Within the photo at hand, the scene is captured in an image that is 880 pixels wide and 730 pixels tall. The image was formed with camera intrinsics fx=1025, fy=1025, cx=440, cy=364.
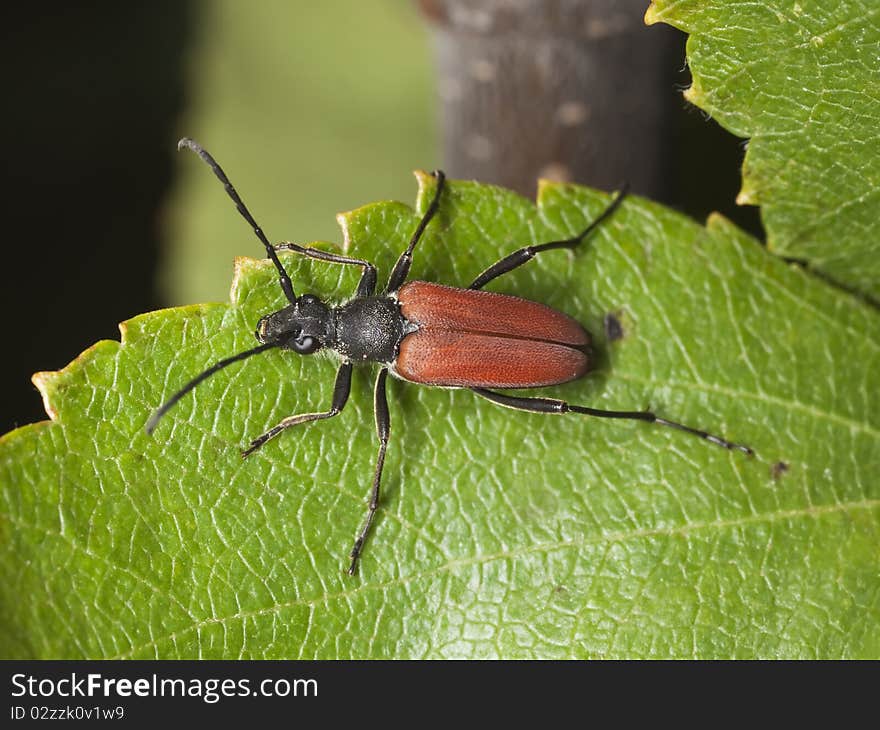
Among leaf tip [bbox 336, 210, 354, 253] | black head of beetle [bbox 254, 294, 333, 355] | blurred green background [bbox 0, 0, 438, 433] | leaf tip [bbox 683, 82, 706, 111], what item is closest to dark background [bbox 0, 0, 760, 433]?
blurred green background [bbox 0, 0, 438, 433]

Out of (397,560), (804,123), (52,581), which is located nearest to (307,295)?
(397,560)

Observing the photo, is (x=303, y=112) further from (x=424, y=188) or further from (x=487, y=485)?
(x=487, y=485)

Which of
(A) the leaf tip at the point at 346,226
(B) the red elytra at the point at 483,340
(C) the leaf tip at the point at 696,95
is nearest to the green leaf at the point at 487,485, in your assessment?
(A) the leaf tip at the point at 346,226

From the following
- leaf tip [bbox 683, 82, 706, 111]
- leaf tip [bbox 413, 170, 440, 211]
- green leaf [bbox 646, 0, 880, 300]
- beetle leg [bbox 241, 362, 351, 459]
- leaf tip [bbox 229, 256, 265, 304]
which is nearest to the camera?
green leaf [bbox 646, 0, 880, 300]

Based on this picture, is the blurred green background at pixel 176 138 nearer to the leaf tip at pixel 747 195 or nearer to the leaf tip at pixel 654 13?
the leaf tip at pixel 747 195

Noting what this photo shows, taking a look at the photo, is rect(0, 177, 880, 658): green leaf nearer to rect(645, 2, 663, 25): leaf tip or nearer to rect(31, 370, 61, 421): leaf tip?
rect(31, 370, 61, 421): leaf tip
